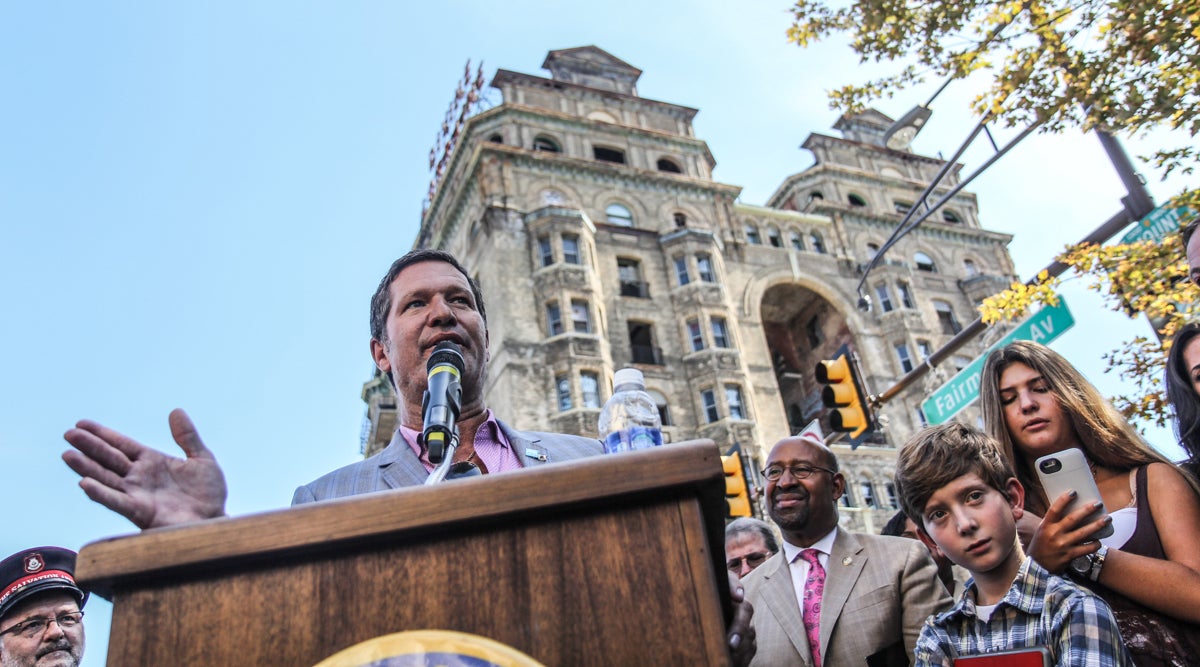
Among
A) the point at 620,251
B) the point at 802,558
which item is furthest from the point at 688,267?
the point at 802,558

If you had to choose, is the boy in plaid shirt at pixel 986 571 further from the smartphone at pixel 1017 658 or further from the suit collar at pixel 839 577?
the suit collar at pixel 839 577

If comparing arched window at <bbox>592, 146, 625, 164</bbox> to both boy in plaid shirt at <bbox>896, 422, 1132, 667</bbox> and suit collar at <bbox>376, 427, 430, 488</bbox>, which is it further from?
suit collar at <bbox>376, 427, 430, 488</bbox>

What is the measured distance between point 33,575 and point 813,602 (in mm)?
3373

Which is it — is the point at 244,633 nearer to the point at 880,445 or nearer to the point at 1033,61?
the point at 1033,61

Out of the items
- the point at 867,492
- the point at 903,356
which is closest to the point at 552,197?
the point at 903,356

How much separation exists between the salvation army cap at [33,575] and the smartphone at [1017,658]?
3522mm

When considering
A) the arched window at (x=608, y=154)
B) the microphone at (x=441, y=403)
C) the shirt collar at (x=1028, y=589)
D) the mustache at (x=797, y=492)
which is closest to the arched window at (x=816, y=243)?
the arched window at (x=608, y=154)

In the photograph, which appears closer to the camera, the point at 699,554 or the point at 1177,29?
the point at 699,554

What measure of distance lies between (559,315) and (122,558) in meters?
30.2

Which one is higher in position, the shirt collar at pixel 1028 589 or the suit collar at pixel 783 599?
the suit collar at pixel 783 599

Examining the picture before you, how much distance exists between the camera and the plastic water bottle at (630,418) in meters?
2.32

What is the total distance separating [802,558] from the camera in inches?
146

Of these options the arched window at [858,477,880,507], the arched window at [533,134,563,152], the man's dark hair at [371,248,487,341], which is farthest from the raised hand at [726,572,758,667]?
the arched window at [533,134,563,152]

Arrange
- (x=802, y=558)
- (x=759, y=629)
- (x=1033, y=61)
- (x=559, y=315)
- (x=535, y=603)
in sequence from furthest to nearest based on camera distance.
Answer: (x=559, y=315)
(x=1033, y=61)
(x=802, y=558)
(x=759, y=629)
(x=535, y=603)
